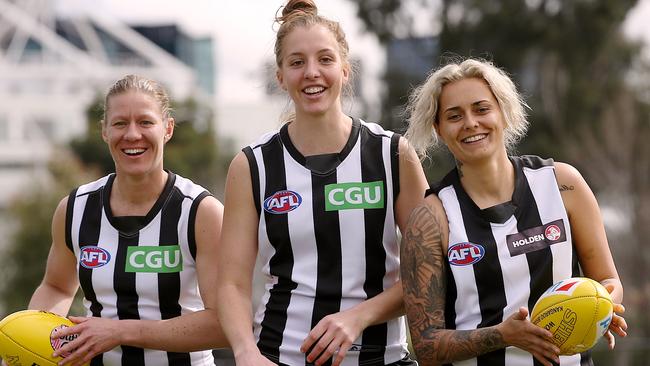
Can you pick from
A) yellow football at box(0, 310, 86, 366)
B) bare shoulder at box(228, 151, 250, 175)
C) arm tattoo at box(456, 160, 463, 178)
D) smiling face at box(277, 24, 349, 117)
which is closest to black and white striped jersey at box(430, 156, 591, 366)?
arm tattoo at box(456, 160, 463, 178)

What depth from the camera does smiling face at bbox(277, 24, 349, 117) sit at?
4.05 metres

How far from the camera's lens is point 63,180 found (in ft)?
101

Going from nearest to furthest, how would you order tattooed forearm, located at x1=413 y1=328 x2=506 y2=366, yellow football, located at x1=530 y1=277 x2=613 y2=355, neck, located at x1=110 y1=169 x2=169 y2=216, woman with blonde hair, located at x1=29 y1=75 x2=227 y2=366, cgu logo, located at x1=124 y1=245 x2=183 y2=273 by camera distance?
yellow football, located at x1=530 y1=277 x2=613 y2=355 < tattooed forearm, located at x1=413 y1=328 x2=506 y2=366 < woman with blonde hair, located at x1=29 y1=75 x2=227 y2=366 < cgu logo, located at x1=124 y1=245 x2=183 y2=273 < neck, located at x1=110 y1=169 x2=169 y2=216

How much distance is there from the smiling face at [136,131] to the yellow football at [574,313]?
180cm

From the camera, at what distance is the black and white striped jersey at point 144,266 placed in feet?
14.4

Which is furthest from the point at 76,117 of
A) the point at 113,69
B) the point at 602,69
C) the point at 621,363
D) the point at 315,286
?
the point at 315,286

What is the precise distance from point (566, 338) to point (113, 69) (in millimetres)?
73500

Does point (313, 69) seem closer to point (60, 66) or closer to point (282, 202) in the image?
point (282, 202)

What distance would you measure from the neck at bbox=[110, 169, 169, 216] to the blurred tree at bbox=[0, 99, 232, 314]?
12621mm

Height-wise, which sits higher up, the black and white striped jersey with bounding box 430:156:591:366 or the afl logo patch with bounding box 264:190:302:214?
the afl logo patch with bounding box 264:190:302:214

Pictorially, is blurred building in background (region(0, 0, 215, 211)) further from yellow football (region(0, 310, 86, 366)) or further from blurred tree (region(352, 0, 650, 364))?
yellow football (region(0, 310, 86, 366))

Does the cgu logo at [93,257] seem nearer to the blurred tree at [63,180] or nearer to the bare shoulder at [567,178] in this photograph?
the bare shoulder at [567,178]

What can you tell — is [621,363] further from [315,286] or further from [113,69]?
[113,69]

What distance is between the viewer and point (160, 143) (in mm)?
4473
